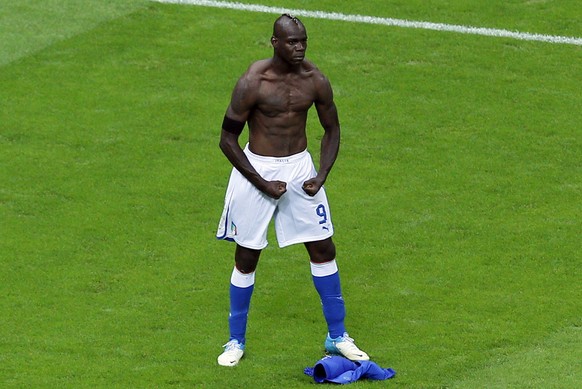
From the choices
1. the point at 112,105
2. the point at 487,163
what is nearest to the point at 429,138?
the point at 487,163

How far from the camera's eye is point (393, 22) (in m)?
18.5

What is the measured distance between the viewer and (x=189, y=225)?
46.3ft

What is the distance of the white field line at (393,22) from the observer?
1811cm

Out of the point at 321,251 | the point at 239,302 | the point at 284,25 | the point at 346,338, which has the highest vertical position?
the point at 284,25

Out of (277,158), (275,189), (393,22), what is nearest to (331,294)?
(275,189)

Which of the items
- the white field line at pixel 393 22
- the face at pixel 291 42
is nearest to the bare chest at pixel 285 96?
the face at pixel 291 42

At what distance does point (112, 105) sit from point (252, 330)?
17.7ft

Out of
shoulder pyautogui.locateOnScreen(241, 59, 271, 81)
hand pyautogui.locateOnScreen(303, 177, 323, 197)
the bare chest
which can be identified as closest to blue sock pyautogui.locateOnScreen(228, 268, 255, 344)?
hand pyautogui.locateOnScreen(303, 177, 323, 197)

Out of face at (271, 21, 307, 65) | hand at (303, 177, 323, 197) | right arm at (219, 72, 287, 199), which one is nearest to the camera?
face at (271, 21, 307, 65)

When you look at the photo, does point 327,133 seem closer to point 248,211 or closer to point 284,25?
point 248,211

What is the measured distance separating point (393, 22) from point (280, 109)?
25.5 ft

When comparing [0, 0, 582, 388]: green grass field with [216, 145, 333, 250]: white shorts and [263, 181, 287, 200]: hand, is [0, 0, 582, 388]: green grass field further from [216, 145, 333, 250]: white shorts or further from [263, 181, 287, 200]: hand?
[263, 181, 287, 200]: hand

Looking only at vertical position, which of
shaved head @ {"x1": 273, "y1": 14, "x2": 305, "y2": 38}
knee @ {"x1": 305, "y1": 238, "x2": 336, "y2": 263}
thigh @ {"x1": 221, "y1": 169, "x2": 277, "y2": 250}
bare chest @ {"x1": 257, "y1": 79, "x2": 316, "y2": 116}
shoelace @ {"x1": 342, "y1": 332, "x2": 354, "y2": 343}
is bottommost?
shoelace @ {"x1": 342, "y1": 332, "x2": 354, "y2": 343}

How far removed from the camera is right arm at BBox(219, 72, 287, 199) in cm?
1097
